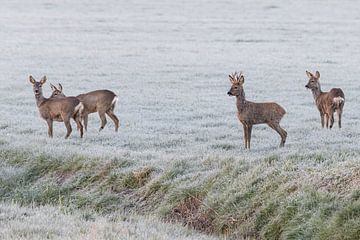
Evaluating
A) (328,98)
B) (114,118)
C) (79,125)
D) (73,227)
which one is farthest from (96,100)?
(73,227)

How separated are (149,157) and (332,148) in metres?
3.15

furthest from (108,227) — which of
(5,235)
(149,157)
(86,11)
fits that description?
(86,11)

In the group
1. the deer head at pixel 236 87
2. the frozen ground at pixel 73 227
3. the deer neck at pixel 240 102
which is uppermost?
the deer head at pixel 236 87

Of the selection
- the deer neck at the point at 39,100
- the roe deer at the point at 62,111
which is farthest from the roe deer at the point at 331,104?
the deer neck at the point at 39,100

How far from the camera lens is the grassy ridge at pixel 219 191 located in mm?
10586

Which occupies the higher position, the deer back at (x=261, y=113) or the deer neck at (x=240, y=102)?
the deer neck at (x=240, y=102)

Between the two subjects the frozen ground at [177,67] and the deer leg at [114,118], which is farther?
the deer leg at [114,118]

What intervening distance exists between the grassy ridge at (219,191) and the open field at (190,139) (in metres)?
0.02

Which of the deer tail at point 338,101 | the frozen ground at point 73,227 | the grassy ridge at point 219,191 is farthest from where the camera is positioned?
the deer tail at point 338,101

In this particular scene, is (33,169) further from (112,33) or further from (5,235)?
(112,33)

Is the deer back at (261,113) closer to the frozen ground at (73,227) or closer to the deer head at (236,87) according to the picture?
the deer head at (236,87)

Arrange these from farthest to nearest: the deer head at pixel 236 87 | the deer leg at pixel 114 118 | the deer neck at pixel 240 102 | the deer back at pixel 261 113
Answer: the deer leg at pixel 114 118
the deer head at pixel 236 87
the deer neck at pixel 240 102
the deer back at pixel 261 113

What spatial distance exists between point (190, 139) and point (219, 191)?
381 centimetres

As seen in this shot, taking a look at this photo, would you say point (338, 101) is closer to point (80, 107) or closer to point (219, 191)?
point (80, 107)
